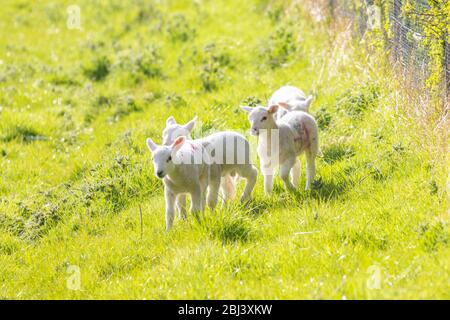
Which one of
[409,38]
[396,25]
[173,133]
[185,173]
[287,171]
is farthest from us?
[396,25]

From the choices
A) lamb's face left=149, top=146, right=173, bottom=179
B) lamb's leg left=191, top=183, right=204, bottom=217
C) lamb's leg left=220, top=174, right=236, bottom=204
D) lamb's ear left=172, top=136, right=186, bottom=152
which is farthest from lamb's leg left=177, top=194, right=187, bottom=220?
lamb's ear left=172, top=136, right=186, bottom=152

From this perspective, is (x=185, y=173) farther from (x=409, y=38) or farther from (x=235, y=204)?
(x=409, y=38)

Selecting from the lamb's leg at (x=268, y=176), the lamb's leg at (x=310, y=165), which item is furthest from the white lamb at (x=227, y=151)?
the lamb's leg at (x=310, y=165)

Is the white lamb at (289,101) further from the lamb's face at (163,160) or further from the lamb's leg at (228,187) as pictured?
the lamb's face at (163,160)

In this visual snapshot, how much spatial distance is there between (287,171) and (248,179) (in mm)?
445

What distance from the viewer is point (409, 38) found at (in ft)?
27.6

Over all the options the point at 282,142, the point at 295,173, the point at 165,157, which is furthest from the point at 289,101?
the point at 165,157

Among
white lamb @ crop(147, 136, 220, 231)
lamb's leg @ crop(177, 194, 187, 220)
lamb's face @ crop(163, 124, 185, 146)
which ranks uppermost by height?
lamb's face @ crop(163, 124, 185, 146)

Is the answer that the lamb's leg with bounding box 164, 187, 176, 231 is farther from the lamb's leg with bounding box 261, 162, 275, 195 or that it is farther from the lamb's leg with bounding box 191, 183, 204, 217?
the lamb's leg with bounding box 261, 162, 275, 195

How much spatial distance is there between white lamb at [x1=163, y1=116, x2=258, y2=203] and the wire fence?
7.06ft

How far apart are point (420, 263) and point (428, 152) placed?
6.26 ft

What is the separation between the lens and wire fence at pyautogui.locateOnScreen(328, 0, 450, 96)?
24.8 feet

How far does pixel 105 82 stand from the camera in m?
13.9

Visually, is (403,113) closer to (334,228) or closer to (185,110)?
(334,228)
